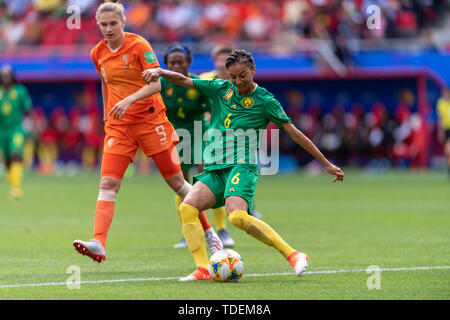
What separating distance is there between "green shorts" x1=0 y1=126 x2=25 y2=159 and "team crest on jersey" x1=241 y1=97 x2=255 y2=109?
10669 millimetres

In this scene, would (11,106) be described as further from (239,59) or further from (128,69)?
(239,59)

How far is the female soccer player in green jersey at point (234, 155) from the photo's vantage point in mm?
7844

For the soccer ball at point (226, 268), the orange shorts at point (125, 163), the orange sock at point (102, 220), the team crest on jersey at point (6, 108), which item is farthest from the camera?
the team crest on jersey at point (6, 108)

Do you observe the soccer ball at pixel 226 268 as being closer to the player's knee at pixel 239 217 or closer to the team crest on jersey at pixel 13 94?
the player's knee at pixel 239 217

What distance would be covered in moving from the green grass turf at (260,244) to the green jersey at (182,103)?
155 cm

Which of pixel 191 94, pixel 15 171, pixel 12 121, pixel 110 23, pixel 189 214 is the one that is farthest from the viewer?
pixel 15 171

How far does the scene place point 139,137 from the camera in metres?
8.95

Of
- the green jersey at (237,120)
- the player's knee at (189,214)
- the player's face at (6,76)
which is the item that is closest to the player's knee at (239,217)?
the player's knee at (189,214)

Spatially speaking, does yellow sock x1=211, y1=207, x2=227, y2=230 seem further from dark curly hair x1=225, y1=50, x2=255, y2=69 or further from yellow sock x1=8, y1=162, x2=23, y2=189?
yellow sock x1=8, y1=162, x2=23, y2=189

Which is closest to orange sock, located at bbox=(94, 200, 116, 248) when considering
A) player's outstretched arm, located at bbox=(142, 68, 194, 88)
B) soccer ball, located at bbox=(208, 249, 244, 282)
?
soccer ball, located at bbox=(208, 249, 244, 282)

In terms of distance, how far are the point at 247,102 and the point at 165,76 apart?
0.78 m

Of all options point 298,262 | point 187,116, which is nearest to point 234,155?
point 298,262

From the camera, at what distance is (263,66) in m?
31.7
